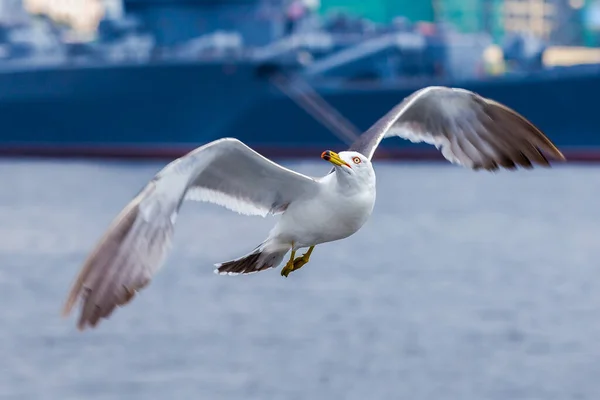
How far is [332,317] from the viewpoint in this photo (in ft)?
122

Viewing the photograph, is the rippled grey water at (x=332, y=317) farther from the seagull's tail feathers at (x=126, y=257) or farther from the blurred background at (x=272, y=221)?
the seagull's tail feathers at (x=126, y=257)

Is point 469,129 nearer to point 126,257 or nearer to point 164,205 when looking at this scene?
point 164,205

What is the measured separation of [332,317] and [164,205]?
87.2ft

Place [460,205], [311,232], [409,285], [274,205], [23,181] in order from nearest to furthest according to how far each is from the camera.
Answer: [311,232] < [274,205] < [409,285] < [460,205] < [23,181]

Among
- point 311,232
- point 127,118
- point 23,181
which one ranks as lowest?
point 23,181

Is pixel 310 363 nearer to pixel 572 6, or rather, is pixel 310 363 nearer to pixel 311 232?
pixel 311 232

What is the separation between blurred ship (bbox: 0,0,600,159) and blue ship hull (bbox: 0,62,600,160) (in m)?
0.07

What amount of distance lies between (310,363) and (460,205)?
160ft

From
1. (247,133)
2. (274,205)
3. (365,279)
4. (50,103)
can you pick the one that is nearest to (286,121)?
(247,133)

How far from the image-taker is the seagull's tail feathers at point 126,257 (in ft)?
31.4

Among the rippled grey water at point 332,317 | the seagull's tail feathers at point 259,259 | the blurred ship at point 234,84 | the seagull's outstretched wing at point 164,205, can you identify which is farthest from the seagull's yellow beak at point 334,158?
the blurred ship at point 234,84

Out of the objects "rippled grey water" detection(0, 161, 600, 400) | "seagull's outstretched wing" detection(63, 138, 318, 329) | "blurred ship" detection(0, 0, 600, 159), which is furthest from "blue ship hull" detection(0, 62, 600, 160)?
"seagull's outstretched wing" detection(63, 138, 318, 329)

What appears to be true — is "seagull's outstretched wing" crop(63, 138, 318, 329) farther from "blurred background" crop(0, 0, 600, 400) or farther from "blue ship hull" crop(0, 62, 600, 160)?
"blue ship hull" crop(0, 62, 600, 160)

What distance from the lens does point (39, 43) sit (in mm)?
97938
